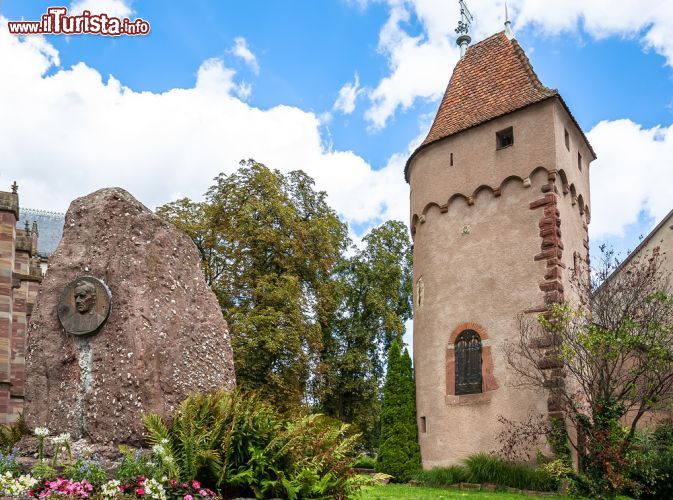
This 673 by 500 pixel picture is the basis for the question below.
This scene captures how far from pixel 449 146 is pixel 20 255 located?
13455 mm

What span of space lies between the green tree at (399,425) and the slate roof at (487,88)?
629 cm

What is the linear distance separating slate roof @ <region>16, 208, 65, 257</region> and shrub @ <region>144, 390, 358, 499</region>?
1602 inches

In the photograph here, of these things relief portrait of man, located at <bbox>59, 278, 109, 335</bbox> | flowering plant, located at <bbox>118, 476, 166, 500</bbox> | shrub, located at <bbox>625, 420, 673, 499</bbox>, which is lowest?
shrub, located at <bbox>625, 420, 673, 499</bbox>

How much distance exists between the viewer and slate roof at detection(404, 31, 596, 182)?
1841cm

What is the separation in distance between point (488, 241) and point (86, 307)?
12699mm

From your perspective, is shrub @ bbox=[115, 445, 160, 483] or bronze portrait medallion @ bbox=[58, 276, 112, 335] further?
bronze portrait medallion @ bbox=[58, 276, 112, 335]

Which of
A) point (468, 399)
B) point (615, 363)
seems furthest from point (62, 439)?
point (468, 399)

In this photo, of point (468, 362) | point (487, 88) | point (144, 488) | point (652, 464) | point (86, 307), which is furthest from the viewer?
point (487, 88)

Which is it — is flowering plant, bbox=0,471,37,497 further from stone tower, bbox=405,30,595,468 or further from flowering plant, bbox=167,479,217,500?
stone tower, bbox=405,30,595,468

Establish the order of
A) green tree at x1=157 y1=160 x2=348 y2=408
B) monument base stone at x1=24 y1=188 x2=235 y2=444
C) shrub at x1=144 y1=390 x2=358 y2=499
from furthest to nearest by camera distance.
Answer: green tree at x1=157 y1=160 x2=348 y2=408, monument base stone at x1=24 y1=188 x2=235 y2=444, shrub at x1=144 y1=390 x2=358 y2=499

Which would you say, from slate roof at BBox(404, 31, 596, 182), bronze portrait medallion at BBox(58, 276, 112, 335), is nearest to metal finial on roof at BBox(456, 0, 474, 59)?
slate roof at BBox(404, 31, 596, 182)

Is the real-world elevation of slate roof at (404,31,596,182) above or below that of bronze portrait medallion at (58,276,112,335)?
above

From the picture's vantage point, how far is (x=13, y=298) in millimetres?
19250

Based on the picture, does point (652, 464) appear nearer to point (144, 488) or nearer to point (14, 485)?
point (144, 488)
